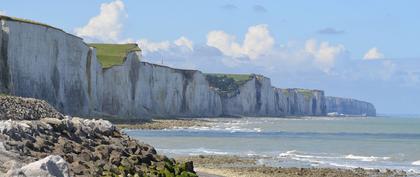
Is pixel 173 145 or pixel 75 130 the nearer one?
pixel 75 130

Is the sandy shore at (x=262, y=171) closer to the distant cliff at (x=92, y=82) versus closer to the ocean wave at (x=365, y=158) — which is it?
the ocean wave at (x=365, y=158)

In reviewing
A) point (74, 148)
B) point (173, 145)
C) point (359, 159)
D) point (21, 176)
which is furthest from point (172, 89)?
point (21, 176)

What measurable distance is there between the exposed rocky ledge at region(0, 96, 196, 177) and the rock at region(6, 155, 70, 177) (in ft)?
9.62

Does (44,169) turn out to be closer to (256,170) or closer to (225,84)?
(256,170)

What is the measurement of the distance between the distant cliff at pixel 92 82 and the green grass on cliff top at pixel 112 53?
1044 millimetres

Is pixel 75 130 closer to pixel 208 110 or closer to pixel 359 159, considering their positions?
pixel 359 159

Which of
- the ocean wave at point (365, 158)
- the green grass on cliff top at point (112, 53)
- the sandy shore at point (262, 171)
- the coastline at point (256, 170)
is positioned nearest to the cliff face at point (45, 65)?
the green grass on cliff top at point (112, 53)

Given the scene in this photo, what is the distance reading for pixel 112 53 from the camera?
92875mm

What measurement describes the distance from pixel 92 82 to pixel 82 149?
5227cm

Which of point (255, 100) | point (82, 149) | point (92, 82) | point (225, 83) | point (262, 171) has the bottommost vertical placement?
point (262, 171)

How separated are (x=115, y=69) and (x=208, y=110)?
4492 cm

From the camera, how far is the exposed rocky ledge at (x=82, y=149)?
17.7 metres

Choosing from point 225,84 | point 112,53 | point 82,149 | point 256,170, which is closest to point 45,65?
point 112,53

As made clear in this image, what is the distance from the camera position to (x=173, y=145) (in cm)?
4303
